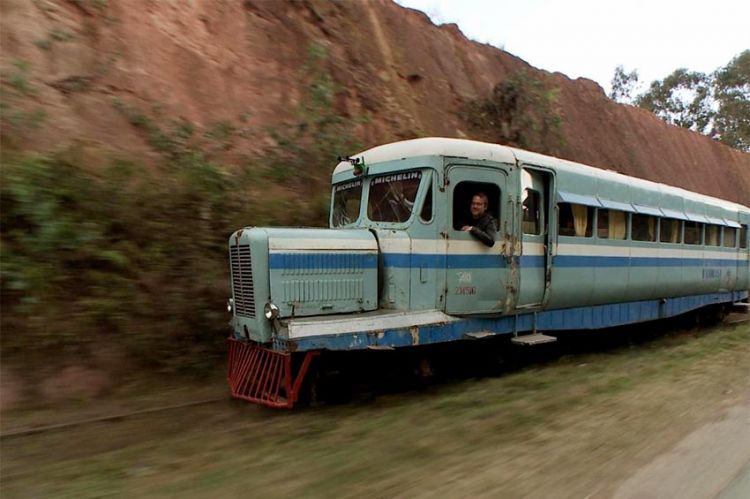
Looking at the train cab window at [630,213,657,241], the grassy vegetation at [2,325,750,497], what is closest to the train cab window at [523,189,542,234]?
the grassy vegetation at [2,325,750,497]

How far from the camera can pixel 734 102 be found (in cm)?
4259

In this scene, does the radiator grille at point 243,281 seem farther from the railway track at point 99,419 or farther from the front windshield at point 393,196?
the front windshield at point 393,196

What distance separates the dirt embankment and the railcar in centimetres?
385

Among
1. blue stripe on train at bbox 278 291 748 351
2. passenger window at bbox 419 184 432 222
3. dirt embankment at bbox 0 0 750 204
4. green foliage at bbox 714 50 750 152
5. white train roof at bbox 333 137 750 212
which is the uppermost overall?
green foliage at bbox 714 50 750 152

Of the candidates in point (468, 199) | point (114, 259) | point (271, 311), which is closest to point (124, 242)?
point (114, 259)

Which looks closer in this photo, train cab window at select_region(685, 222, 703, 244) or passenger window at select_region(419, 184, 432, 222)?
passenger window at select_region(419, 184, 432, 222)

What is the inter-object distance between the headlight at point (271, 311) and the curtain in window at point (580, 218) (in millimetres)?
4544

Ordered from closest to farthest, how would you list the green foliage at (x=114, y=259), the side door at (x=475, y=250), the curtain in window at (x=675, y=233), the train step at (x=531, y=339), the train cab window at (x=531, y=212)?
1. the green foliage at (x=114, y=259)
2. the side door at (x=475, y=250)
3. the train step at (x=531, y=339)
4. the train cab window at (x=531, y=212)
5. the curtain in window at (x=675, y=233)

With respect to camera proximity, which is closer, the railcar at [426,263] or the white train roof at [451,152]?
the railcar at [426,263]

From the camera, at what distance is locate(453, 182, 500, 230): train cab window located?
639cm

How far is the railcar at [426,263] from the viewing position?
18.1 ft

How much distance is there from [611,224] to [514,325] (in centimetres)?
284

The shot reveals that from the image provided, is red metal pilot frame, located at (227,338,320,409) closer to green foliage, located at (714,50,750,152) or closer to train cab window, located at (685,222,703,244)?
train cab window, located at (685,222,703,244)

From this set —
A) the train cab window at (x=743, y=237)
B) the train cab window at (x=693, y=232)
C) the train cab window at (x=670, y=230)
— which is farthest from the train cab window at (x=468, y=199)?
the train cab window at (x=743, y=237)
